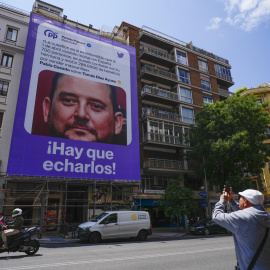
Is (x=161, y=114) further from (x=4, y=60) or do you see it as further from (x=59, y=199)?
(x=4, y=60)

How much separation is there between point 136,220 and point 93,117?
9.90 m

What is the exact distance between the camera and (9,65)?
20531 mm

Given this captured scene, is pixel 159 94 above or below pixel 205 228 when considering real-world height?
above

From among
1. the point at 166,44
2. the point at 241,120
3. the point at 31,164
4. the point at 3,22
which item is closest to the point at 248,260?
the point at 31,164

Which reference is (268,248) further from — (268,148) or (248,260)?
(268,148)

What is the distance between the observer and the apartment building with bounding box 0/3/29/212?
18031mm

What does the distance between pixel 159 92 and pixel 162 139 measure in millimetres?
6167

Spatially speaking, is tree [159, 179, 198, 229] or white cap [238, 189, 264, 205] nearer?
white cap [238, 189, 264, 205]

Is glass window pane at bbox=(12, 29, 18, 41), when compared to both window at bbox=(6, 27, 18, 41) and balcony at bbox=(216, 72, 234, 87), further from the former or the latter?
balcony at bbox=(216, 72, 234, 87)

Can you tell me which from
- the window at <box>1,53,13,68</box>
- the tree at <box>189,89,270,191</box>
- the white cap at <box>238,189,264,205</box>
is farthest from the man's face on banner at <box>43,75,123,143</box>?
the white cap at <box>238,189,264,205</box>

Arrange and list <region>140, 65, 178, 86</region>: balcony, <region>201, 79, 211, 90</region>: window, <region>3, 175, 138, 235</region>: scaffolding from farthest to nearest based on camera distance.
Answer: <region>201, 79, 211, 90</region>: window
<region>140, 65, 178, 86</region>: balcony
<region>3, 175, 138, 235</region>: scaffolding

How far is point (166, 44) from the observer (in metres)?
31.8

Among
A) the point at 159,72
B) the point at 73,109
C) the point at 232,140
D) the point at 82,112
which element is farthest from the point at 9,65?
the point at 232,140

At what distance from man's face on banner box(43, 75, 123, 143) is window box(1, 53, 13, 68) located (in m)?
5.06
